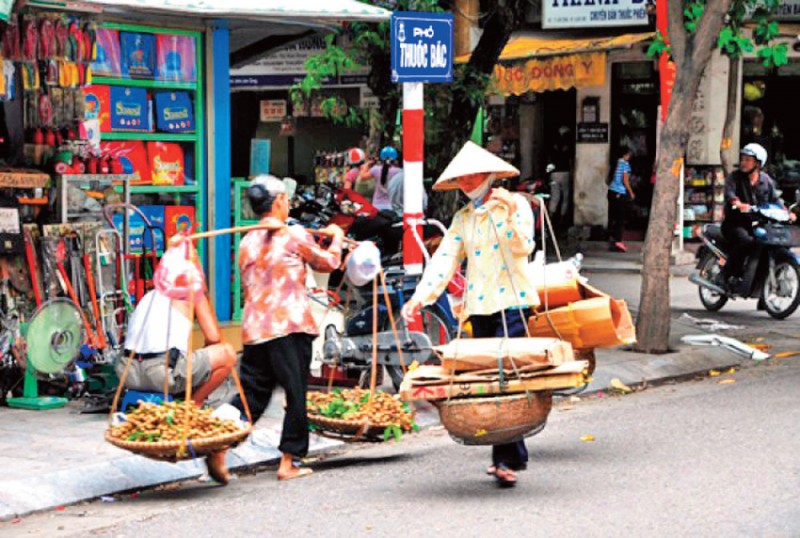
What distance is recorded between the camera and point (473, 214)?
7598 mm

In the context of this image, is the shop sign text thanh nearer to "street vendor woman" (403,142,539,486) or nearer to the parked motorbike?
the parked motorbike

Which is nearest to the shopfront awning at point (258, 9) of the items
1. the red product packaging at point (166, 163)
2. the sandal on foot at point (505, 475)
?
the red product packaging at point (166, 163)

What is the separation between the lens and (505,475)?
732cm

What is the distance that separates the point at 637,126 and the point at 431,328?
41.3ft

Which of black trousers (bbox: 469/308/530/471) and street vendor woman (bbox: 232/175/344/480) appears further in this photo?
street vendor woman (bbox: 232/175/344/480)

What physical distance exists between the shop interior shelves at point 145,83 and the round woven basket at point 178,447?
4580 mm

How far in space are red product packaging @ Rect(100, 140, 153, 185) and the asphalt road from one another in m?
3.55

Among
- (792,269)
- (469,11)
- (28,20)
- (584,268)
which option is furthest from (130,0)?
(469,11)

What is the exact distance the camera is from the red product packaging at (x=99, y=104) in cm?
1088

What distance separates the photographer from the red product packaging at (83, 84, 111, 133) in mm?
10883

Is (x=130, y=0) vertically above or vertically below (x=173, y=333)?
above

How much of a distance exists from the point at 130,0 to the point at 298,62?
14.5 metres

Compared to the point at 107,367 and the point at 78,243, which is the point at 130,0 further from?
the point at 107,367

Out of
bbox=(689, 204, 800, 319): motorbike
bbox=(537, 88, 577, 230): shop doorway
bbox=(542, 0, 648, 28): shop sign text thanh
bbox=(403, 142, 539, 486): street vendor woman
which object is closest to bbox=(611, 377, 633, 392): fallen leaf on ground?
bbox=(403, 142, 539, 486): street vendor woman
